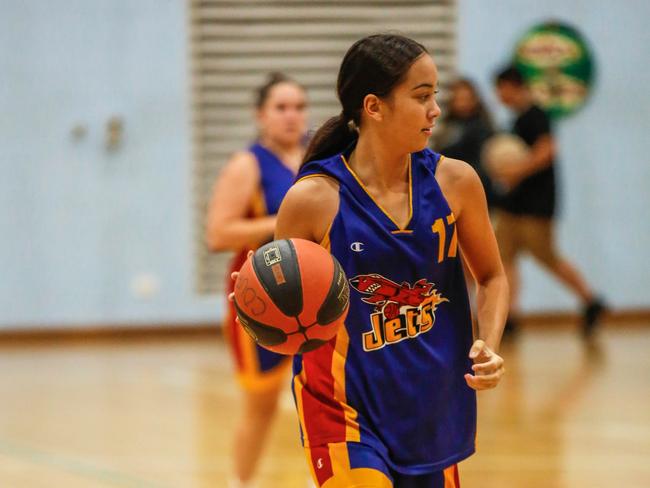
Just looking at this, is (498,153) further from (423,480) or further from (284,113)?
(423,480)

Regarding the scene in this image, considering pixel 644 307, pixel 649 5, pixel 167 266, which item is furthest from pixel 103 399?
pixel 649 5


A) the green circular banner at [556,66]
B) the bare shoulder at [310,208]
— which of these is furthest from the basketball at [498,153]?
the bare shoulder at [310,208]

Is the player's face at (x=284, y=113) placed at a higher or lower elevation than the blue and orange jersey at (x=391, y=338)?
higher

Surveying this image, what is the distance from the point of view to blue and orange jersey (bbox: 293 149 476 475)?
265 centimetres

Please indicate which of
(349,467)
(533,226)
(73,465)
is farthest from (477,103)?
(349,467)

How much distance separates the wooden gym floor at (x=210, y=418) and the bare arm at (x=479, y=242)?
2.08m

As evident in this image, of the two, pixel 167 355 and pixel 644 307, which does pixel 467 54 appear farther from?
pixel 167 355

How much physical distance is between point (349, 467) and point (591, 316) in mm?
6583

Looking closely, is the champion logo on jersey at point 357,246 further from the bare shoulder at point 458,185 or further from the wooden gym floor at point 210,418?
Result: the wooden gym floor at point 210,418

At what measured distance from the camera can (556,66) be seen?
952 centimetres

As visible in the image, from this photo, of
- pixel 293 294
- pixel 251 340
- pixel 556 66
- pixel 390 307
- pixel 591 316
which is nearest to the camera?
pixel 293 294

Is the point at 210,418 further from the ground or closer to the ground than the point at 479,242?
closer to the ground

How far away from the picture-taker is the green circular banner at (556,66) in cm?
948

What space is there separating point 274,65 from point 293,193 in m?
6.75
